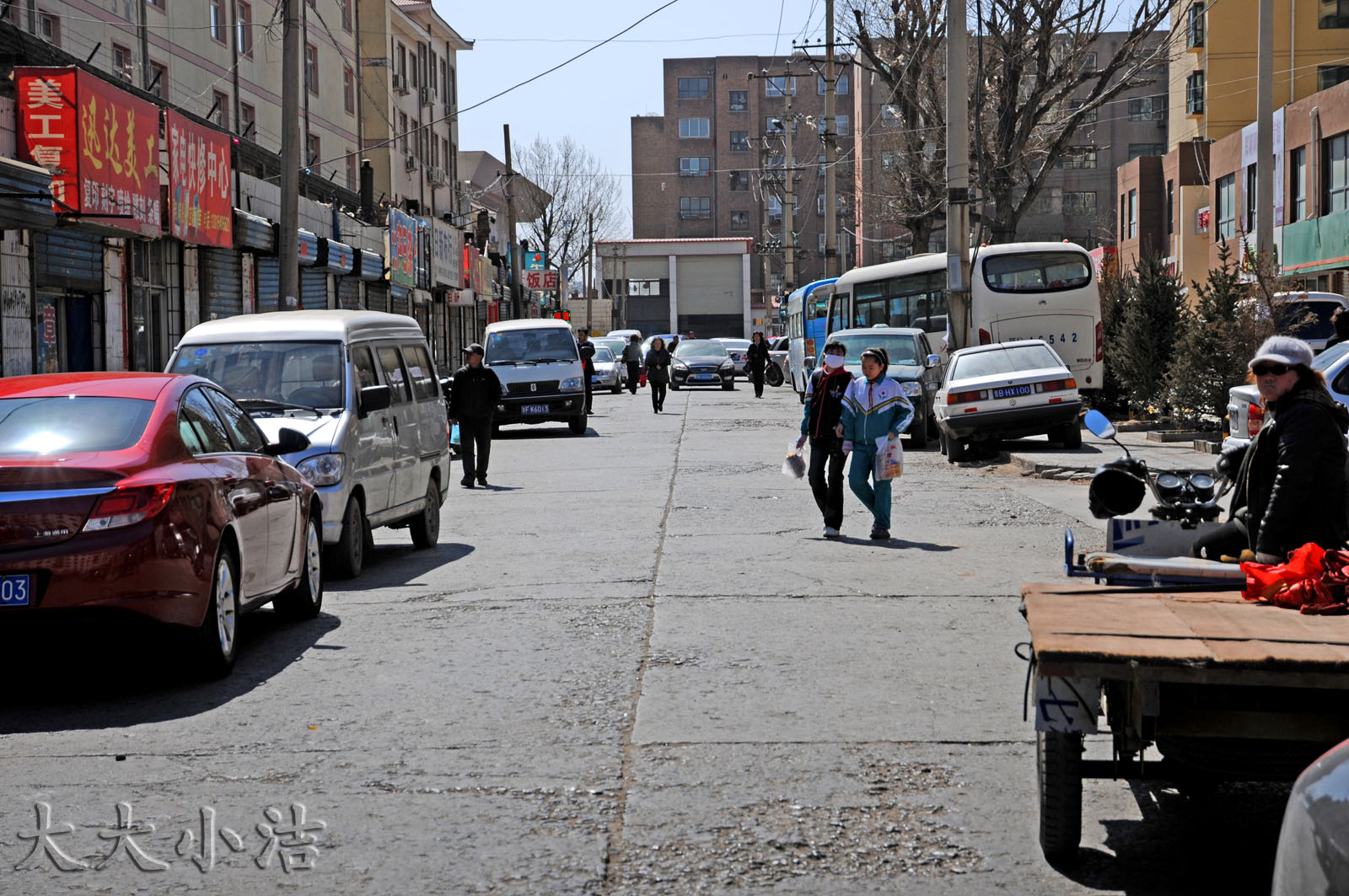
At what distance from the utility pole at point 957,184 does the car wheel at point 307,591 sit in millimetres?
18096

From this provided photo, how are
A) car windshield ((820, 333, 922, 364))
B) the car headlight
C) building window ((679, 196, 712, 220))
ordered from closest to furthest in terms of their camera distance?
the car headlight < car windshield ((820, 333, 922, 364)) < building window ((679, 196, 712, 220))

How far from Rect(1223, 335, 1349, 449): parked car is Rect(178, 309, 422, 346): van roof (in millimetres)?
6994

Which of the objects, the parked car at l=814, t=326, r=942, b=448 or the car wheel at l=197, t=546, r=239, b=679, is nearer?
the car wheel at l=197, t=546, r=239, b=679

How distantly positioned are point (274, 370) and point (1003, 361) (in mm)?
12886

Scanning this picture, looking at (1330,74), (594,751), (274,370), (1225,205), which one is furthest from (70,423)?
(1330,74)

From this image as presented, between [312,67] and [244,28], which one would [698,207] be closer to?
[312,67]

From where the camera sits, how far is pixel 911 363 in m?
26.7

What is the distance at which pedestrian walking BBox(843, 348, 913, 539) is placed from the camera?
13.3 m

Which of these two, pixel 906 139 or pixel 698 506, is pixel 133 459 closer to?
pixel 698 506

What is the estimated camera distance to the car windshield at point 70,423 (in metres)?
7.45

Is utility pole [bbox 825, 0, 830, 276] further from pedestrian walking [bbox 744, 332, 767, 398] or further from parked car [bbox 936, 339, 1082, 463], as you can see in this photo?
parked car [bbox 936, 339, 1082, 463]

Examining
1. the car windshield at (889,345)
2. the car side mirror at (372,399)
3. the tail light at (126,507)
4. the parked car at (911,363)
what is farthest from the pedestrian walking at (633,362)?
the tail light at (126,507)

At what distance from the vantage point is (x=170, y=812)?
5.35 metres

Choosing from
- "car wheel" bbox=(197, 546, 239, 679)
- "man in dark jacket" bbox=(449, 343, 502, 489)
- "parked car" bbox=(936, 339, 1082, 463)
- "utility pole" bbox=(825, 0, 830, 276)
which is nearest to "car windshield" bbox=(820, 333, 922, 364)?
"parked car" bbox=(936, 339, 1082, 463)
